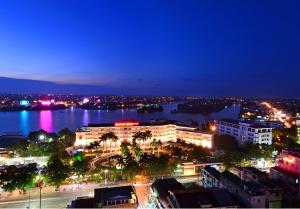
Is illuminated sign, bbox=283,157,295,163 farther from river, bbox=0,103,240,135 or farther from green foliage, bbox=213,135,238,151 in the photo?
river, bbox=0,103,240,135

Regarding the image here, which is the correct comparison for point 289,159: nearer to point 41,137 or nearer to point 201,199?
point 201,199

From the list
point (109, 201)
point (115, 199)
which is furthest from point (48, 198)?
point (115, 199)

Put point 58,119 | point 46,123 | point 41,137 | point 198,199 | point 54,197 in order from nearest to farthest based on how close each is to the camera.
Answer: point 198,199, point 54,197, point 41,137, point 46,123, point 58,119

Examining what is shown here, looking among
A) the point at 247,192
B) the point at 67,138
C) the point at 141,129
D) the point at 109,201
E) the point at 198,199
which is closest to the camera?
the point at 198,199

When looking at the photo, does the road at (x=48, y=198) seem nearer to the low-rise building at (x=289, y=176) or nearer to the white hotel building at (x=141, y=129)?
the low-rise building at (x=289, y=176)

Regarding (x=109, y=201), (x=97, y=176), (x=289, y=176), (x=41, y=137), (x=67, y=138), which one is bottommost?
(x=97, y=176)

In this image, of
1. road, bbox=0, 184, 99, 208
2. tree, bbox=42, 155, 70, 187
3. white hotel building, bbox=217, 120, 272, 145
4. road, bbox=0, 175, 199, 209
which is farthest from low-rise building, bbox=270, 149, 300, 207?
tree, bbox=42, 155, 70, 187

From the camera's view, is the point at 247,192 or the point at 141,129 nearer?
the point at 247,192
